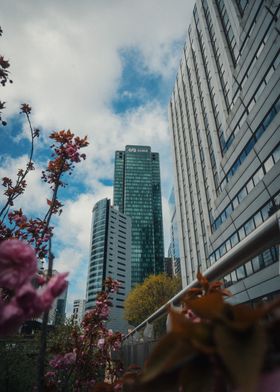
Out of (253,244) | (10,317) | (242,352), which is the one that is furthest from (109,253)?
(242,352)

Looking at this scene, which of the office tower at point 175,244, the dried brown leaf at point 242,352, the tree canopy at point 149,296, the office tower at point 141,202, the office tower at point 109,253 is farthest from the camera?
the office tower at point 141,202

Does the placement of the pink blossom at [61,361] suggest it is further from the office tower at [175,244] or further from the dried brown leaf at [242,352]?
the office tower at [175,244]

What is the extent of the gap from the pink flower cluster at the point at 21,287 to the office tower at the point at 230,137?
17.8 metres

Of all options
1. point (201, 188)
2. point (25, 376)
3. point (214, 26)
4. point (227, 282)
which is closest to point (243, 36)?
point (214, 26)

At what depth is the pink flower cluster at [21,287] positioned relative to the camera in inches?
26.6

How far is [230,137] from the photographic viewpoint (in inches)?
1076

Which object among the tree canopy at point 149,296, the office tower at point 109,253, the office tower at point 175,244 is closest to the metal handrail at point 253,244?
the tree canopy at point 149,296

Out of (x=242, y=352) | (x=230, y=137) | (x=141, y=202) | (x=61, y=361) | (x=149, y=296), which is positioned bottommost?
(x=61, y=361)

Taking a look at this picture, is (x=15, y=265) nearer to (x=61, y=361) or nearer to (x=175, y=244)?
(x=61, y=361)

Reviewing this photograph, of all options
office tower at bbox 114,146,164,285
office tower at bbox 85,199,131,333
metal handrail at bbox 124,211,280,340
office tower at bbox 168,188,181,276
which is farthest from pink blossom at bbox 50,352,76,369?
office tower at bbox 114,146,164,285

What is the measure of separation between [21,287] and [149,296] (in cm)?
4550

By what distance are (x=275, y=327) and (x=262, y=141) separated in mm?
22176

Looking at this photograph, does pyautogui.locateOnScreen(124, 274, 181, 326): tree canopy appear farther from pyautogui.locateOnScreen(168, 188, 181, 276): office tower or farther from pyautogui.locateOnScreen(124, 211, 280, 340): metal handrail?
pyautogui.locateOnScreen(124, 211, 280, 340): metal handrail

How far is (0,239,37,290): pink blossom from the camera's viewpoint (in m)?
0.75
